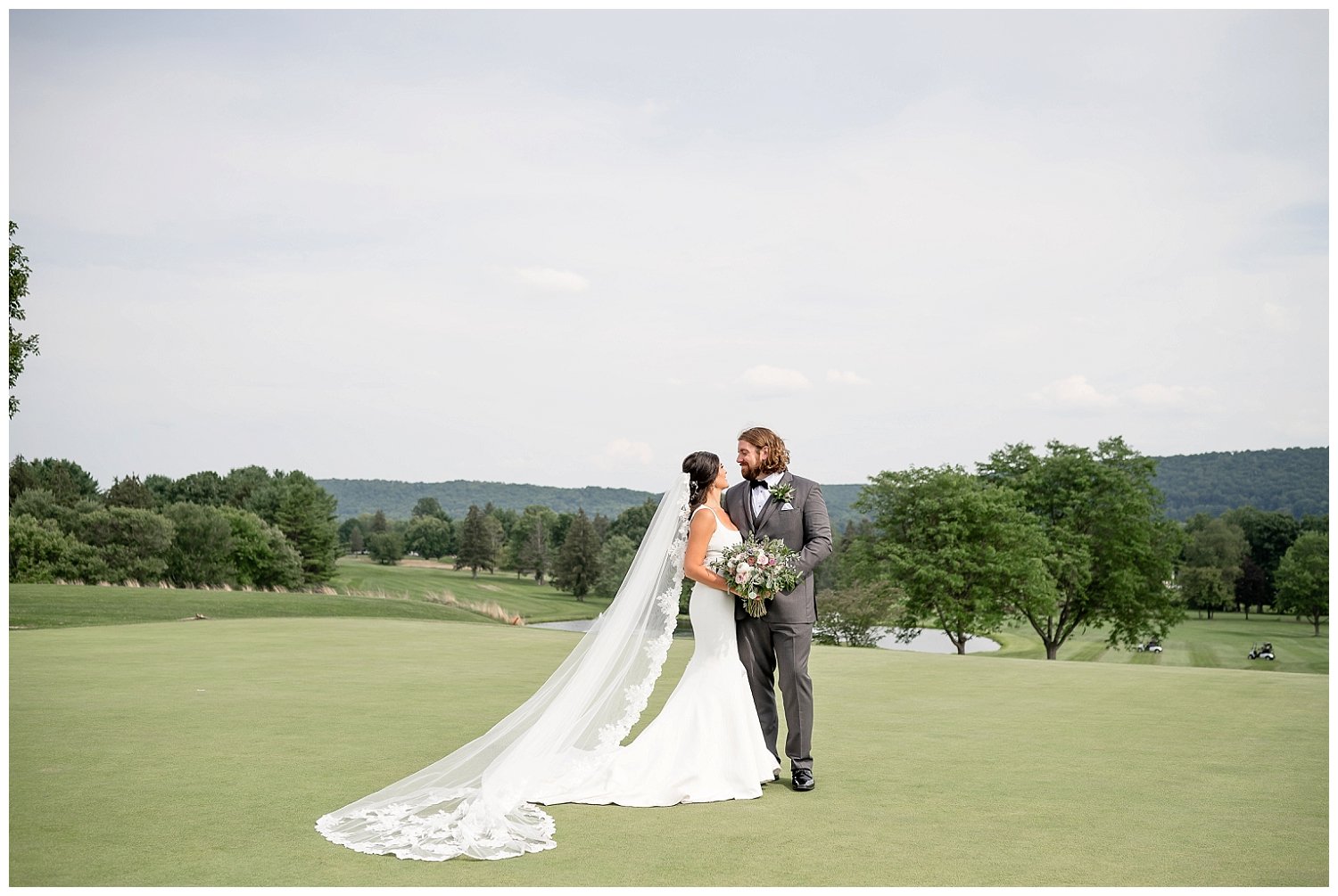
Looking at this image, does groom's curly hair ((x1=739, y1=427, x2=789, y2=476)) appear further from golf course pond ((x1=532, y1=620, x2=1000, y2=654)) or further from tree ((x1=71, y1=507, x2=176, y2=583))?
tree ((x1=71, y1=507, x2=176, y2=583))

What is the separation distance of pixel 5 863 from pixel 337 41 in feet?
92.6

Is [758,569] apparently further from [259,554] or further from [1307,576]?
[259,554]

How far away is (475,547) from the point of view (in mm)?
63875

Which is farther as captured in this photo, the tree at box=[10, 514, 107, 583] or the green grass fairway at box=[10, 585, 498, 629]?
the tree at box=[10, 514, 107, 583]

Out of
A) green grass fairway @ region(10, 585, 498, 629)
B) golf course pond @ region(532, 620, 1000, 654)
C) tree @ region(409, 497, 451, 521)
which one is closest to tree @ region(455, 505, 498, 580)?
tree @ region(409, 497, 451, 521)

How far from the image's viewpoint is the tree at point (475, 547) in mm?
61906

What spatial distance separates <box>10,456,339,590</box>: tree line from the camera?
43781 mm

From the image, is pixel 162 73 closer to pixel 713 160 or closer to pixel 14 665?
pixel 713 160

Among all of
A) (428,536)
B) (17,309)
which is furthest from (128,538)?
(17,309)

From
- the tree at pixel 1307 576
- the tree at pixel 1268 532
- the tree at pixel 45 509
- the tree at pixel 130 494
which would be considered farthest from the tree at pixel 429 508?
the tree at pixel 1307 576

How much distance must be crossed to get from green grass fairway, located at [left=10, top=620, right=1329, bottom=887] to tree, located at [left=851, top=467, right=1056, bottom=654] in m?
24.6

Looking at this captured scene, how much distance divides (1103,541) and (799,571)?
36267mm

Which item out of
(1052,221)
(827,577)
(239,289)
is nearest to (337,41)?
(239,289)

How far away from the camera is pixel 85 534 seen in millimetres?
45812
